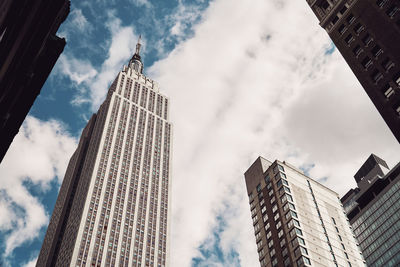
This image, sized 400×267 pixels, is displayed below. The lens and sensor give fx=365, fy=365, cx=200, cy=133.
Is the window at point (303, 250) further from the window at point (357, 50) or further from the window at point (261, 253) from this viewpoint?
the window at point (357, 50)

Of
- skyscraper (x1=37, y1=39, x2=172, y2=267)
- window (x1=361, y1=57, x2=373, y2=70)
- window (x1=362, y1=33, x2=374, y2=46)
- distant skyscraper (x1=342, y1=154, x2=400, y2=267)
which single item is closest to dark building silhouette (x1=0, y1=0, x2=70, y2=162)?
window (x1=361, y1=57, x2=373, y2=70)

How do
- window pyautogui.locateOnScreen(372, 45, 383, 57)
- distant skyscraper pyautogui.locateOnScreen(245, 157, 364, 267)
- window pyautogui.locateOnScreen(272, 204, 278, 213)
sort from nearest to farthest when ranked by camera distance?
window pyautogui.locateOnScreen(372, 45, 383, 57) → distant skyscraper pyautogui.locateOnScreen(245, 157, 364, 267) → window pyautogui.locateOnScreen(272, 204, 278, 213)

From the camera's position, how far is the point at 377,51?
51062 mm

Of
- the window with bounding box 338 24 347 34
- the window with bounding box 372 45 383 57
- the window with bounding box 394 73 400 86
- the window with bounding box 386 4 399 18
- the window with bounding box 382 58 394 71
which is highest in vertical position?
the window with bounding box 338 24 347 34

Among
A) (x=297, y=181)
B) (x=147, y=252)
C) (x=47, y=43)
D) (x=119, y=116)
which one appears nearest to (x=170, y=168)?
(x=119, y=116)

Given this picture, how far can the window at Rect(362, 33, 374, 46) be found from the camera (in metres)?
52.3

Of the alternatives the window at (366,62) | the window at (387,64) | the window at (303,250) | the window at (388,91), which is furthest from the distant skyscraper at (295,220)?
the window at (387,64)

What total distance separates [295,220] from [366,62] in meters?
46.6

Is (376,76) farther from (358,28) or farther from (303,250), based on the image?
(303,250)

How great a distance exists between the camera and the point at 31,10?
90.3 ft

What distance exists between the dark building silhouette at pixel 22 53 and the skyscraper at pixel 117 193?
312ft

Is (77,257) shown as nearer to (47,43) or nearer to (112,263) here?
(112,263)

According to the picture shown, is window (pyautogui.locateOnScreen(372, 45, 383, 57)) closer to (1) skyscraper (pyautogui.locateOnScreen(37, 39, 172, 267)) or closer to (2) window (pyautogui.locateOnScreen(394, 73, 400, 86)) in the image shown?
(2) window (pyautogui.locateOnScreen(394, 73, 400, 86))

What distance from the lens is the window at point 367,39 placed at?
52350 millimetres
